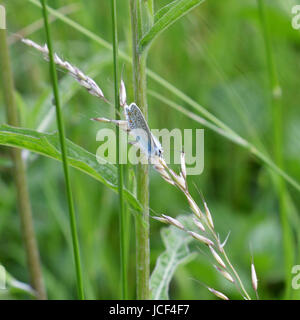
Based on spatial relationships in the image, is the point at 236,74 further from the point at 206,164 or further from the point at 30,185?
the point at 30,185

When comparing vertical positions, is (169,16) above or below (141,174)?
above

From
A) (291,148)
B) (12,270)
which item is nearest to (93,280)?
(12,270)

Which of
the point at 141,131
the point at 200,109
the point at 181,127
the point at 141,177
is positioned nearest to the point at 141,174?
the point at 141,177

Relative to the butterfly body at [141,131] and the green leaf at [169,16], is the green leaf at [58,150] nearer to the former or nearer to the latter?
the butterfly body at [141,131]

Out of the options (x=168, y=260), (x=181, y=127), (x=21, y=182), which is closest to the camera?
(x=168, y=260)

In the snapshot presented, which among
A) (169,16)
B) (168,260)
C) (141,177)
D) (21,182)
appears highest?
(169,16)

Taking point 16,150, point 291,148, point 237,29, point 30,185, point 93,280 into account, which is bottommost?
point 93,280

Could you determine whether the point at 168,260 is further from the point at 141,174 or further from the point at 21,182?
the point at 21,182

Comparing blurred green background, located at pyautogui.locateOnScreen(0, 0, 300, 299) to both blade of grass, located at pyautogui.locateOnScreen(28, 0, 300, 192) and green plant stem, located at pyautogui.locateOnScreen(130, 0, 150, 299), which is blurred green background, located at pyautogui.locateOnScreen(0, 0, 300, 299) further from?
green plant stem, located at pyautogui.locateOnScreen(130, 0, 150, 299)
